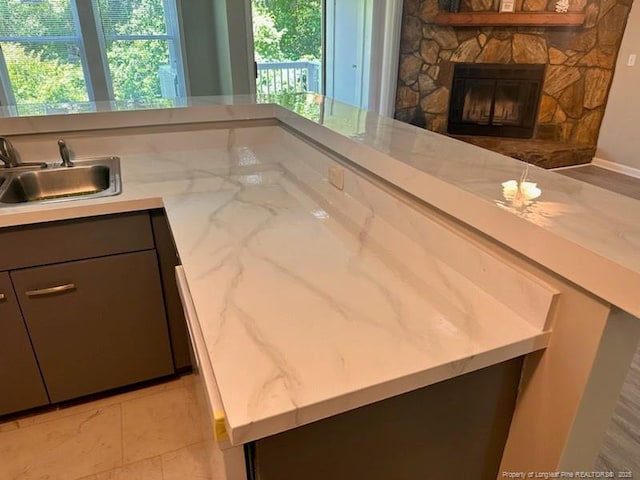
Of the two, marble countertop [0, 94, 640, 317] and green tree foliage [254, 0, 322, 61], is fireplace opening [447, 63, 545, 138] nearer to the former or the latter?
green tree foliage [254, 0, 322, 61]

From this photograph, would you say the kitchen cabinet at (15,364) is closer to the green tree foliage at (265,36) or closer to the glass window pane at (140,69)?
the glass window pane at (140,69)

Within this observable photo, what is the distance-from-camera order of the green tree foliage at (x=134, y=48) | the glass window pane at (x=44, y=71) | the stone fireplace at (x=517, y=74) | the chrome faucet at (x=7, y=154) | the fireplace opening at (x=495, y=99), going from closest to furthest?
the chrome faucet at (x=7, y=154)
the glass window pane at (x=44, y=71)
the green tree foliage at (x=134, y=48)
the stone fireplace at (x=517, y=74)
the fireplace opening at (x=495, y=99)

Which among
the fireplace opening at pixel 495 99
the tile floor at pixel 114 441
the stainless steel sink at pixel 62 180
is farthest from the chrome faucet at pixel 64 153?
the fireplace opening at pixel 495 99

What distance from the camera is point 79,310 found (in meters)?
1.59

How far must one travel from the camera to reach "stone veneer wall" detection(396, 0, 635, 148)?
4.48 meters

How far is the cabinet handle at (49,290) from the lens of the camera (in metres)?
1.50

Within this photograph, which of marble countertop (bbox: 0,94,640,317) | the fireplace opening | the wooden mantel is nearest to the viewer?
marble countertop (bbox: 0,94,640,317)

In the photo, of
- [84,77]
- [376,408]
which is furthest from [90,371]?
[84,77]

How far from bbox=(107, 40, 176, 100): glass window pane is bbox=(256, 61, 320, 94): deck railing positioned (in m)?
1.05

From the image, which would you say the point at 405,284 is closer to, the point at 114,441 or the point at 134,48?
the point at 114,441

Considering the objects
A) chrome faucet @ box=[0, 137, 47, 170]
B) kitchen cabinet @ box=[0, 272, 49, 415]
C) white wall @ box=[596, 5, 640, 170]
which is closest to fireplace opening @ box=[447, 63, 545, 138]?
white wall @ box=[596, 5, 640, 170]

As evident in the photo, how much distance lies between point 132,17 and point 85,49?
1.76ft

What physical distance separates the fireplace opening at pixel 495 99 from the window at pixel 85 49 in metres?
3.02

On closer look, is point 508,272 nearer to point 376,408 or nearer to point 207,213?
point 376,408
